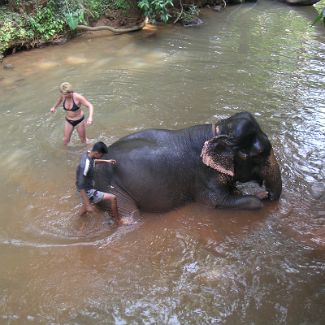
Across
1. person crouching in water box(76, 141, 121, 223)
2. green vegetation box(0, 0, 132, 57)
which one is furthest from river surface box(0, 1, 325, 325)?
green vegetation box(0, 0, 132, 57)

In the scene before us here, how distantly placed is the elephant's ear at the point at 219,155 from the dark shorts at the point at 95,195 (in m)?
1.28

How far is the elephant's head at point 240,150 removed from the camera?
16.2ft

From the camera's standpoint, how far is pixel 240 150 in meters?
5.02

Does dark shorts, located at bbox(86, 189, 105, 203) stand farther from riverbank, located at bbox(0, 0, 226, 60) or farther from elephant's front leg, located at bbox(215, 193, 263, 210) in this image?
riverbank, located at bbox(0, 0, 226, 60)

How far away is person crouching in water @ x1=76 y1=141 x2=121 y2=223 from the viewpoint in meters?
4.89

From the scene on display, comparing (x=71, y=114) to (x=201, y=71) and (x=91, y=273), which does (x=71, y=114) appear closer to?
(x=91, y=273)

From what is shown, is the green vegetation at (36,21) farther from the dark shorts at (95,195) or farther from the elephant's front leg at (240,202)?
the elephant's front leg at (240,202)

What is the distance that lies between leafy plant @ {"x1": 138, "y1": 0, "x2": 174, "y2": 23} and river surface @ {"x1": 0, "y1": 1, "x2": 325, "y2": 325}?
315 centimetres

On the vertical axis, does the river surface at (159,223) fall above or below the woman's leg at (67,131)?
below

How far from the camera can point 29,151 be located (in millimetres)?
6984

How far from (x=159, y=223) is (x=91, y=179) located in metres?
1.02

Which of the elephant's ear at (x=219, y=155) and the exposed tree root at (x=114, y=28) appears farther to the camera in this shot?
the exposed tree root at (x=114, y=28)

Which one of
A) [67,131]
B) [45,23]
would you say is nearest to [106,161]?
[67,131]

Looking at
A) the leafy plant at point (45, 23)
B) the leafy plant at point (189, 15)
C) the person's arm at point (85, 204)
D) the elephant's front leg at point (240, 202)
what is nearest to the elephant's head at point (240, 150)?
the elephant's front leg at point (240, 202)
